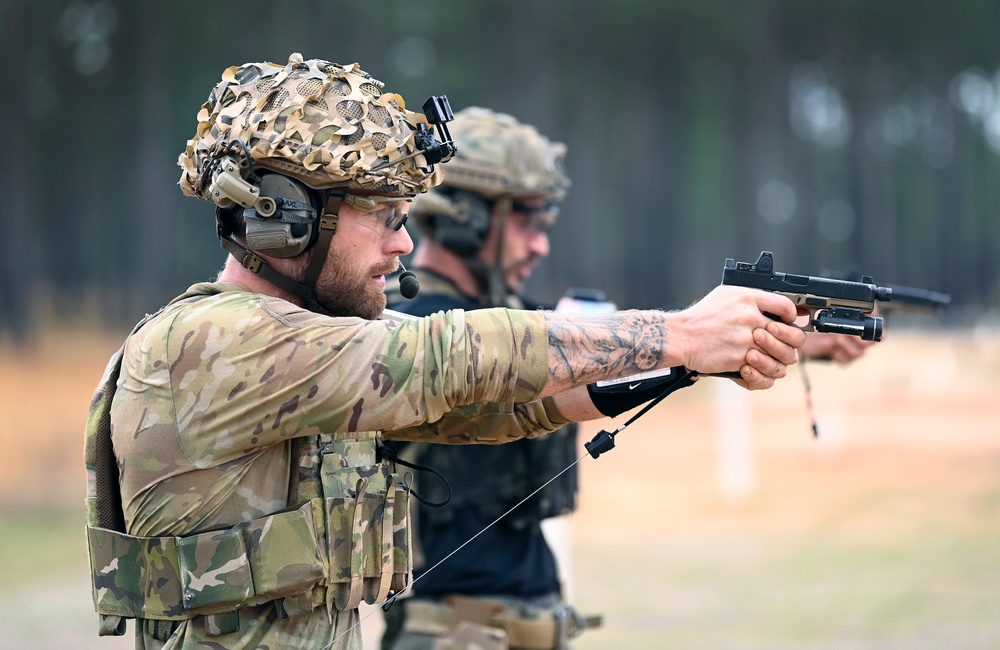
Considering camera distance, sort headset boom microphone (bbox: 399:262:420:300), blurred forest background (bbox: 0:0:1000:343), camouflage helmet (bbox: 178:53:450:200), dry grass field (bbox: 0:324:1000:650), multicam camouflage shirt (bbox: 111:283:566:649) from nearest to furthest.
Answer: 1. multicam camouflage shirt (bbox: 111:283:566:649)
2. camouflage helmet (bbox: 178:53:450:200)
3. headset boom microphone (bbox: 399:262:420:300)
4. dry grass field (bbox: 0:324:1000:650)
5. blurred forest background (bbox: 0:0:1000:343)

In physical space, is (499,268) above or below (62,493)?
above

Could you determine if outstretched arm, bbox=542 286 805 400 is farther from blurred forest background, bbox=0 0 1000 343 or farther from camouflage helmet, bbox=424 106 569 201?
blurred forest background, bbox=0 0 1000 343

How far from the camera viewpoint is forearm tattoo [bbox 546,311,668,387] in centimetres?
304

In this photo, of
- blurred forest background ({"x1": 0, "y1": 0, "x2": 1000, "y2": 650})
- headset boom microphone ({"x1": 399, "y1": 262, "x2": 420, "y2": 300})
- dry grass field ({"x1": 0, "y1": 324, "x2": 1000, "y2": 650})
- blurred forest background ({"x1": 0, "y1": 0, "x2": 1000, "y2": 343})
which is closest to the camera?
headset boom microphone ({"x1": 399, "y1": 262, "x2": 420, "y2": 300})

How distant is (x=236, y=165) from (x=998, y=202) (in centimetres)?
6941

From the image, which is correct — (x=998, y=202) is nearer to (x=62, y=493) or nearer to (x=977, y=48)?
(x=977, y=48)

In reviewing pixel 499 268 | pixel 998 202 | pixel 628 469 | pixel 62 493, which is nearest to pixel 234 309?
pixel 499 268

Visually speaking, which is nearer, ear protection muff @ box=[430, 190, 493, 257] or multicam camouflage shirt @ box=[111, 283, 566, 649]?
multicam camouflage shirt @ box=[111, 283, 566, 649]

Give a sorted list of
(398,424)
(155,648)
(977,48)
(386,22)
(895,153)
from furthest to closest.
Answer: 1. (895,153)
2. (977,48)
3. (386,22)
4. (155,648)
5. (398,424)

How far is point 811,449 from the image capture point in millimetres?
18484

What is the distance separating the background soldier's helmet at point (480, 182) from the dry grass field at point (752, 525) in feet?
11.2

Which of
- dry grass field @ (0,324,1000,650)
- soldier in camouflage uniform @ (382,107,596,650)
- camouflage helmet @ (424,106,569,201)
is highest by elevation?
camouflage helmet @ (424,106,569,201)

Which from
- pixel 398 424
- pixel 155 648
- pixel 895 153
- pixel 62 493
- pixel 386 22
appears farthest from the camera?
pixel 895 153

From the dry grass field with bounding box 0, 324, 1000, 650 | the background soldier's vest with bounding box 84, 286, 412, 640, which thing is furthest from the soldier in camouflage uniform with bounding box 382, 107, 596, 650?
the dry grass field with bounding box 0, 324, 1000, 650
